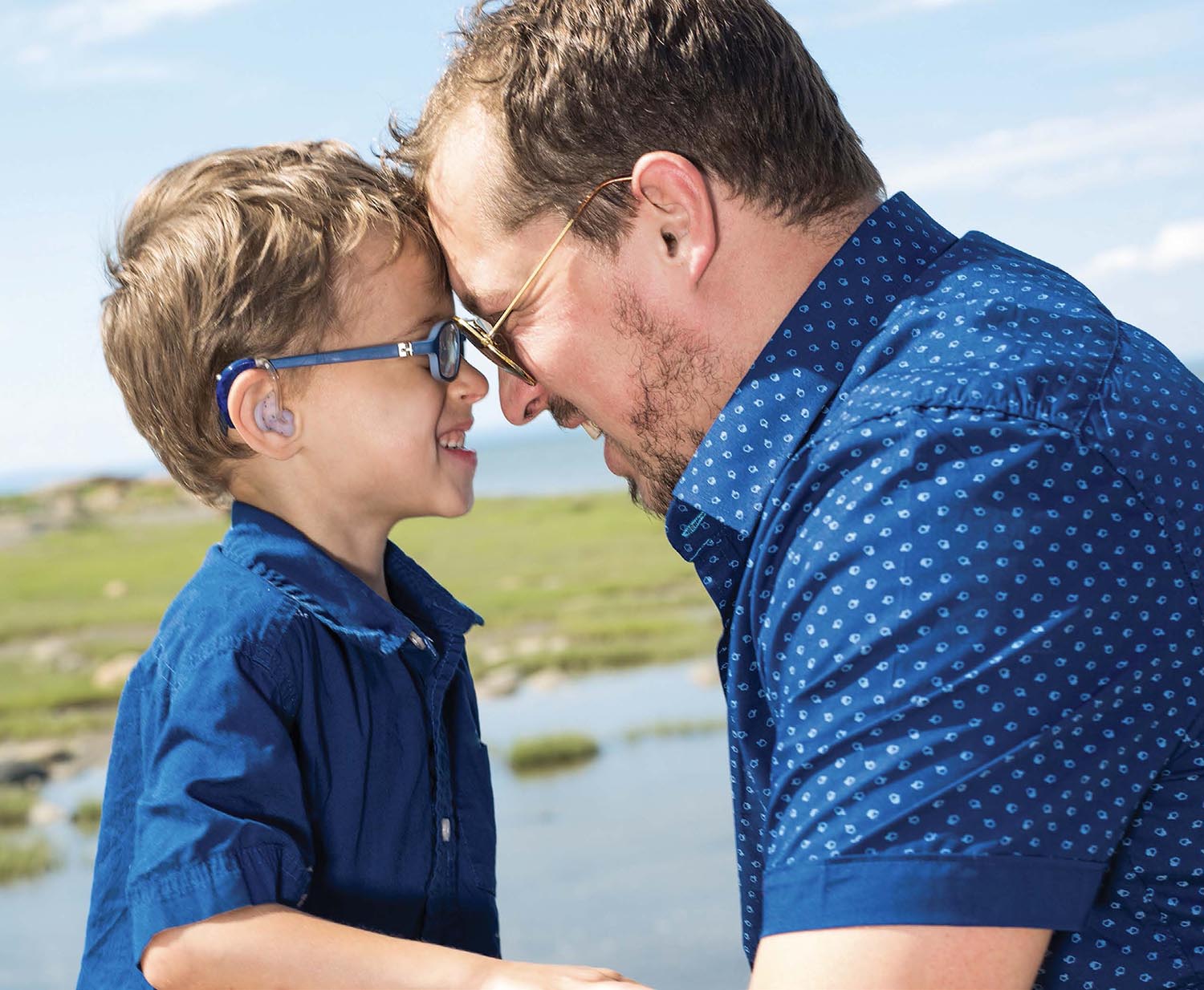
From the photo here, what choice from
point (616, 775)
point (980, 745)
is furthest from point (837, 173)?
point (616, 775)

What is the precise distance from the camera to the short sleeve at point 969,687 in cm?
101

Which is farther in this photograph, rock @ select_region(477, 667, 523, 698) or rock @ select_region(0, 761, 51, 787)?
rock @ select_region(477, 667, 523, 698)

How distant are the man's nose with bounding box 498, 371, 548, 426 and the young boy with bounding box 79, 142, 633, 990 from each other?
0.05 meters

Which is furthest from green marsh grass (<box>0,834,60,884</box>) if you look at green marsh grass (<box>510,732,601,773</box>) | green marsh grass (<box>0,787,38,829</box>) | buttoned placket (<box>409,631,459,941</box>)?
buttoned placket (<box>409,631,459,941</box>)

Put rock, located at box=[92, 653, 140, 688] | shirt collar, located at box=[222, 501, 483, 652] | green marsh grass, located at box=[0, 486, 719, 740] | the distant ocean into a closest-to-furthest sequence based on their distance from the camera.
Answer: shirt collar, located at box=[222, 501, 483, 652] → rock, located at box=[92, 653, 140, 688] → green marsh grass, located at box=[0, 486, 719, 740] → the distant ocean

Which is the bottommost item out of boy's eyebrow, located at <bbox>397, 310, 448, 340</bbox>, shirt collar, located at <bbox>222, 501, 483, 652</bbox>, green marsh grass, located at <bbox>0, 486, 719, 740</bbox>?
green marsh grass, located at <bbox>0, 486, 719, 740</bbox>

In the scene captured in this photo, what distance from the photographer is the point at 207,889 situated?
144cm

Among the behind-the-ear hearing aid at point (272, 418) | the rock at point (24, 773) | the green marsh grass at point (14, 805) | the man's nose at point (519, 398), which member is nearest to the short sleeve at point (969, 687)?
the man's nose at point (519, 398)

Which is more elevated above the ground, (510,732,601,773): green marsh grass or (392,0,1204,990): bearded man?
(392,0,1204,990): bearded man

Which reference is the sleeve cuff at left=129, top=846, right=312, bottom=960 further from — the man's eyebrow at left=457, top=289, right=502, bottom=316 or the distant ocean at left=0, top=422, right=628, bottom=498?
the distant ocean at left=0, top=422, right=628, bottom=498

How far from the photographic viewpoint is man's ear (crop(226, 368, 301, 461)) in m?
1.74

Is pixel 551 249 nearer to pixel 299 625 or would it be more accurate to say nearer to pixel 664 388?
pixel 664 388

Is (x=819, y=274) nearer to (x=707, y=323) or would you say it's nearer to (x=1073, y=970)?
(x=707, y=323)

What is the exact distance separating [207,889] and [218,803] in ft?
0.30
